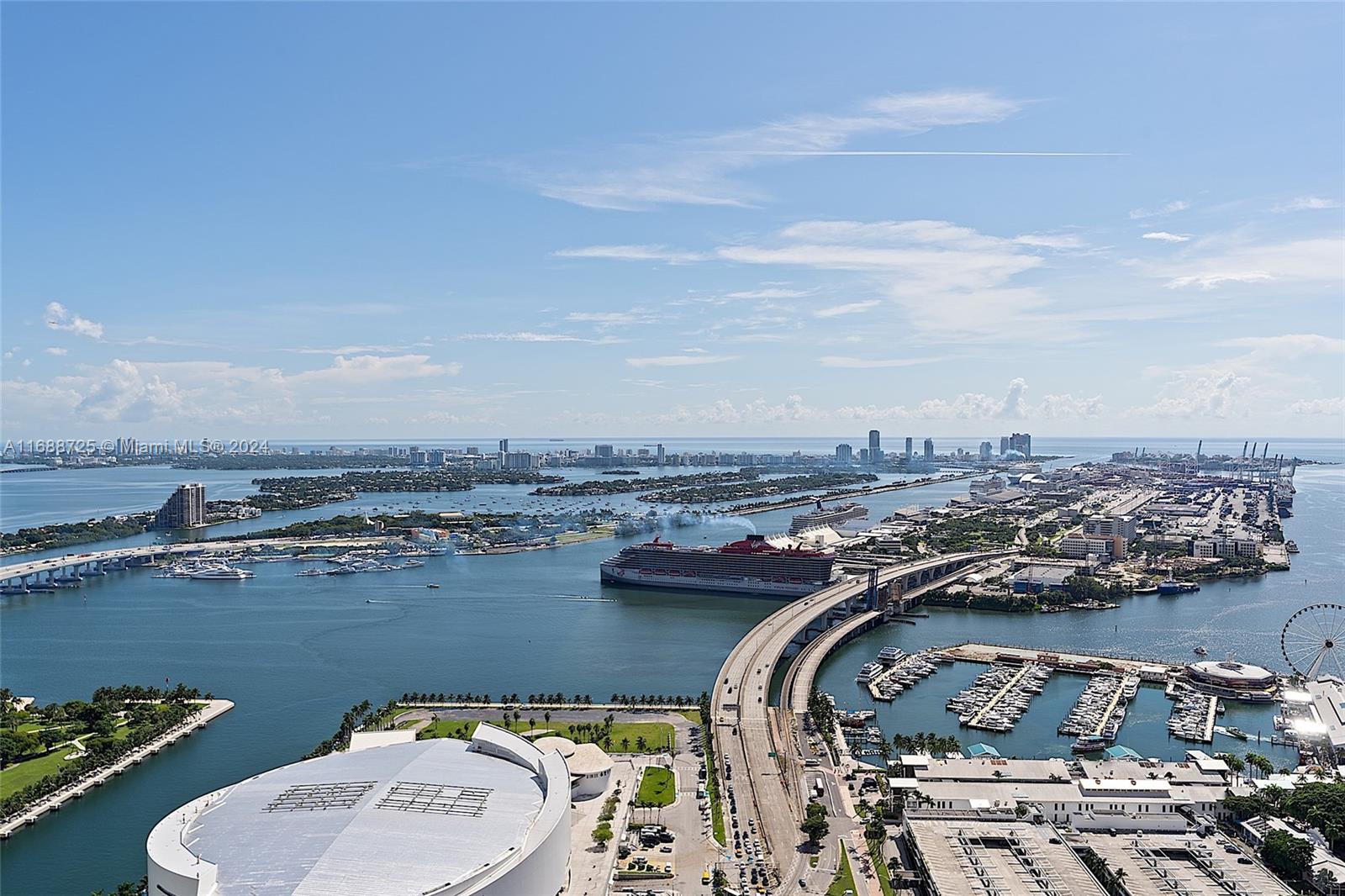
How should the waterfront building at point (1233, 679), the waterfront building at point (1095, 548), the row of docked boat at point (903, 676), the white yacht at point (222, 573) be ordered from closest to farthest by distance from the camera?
the waterfront building at point (1233, 679), the row of docked boat at point (903, 676), the white yacht at point (222, 573), the waterfront building at point (1095, 548)

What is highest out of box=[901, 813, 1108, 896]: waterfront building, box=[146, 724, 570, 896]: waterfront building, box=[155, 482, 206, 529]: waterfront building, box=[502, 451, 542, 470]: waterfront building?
box=[502, 451, 542, 470]: waterfront building

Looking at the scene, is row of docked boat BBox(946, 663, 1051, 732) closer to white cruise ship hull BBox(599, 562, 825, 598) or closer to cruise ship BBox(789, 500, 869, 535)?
white cruise ship hull BBox(599, 562, 825, 598)

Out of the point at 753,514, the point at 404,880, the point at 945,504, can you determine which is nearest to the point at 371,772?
the point at 404,880

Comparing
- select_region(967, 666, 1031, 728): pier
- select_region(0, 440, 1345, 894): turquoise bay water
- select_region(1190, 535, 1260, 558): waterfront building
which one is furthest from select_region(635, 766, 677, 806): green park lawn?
select_region(1190, 535, 1260, 558): waterfront building

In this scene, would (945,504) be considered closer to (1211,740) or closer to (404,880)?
(1211,740)

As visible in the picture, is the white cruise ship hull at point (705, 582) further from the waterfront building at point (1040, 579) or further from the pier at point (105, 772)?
the pier at point (105, 772)

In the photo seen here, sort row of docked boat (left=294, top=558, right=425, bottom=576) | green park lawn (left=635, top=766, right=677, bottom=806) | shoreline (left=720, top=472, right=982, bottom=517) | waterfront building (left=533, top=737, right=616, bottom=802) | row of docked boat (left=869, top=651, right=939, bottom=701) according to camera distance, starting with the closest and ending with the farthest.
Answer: green park lawn (left=635, top=766, right=677, bottom=806), waterfront building (left=533, top=737, right=616, bottom=802), row of docked boat (left=869, top=651, right=939, bottom=701), row of docked boat (left=294, top=558, right=425, bottom=576), shoreline (left=720, top=472, right=982, bottom=517)

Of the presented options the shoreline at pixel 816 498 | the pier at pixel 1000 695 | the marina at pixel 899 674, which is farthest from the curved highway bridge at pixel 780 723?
the shoreline at pixel 816 498
